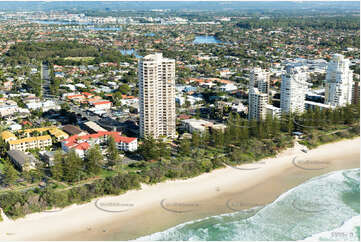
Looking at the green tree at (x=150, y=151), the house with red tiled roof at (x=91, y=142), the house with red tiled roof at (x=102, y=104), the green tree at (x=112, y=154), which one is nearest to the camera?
the green tree at (x=112, y=154)

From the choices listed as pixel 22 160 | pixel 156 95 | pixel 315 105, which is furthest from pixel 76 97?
pixel 315 105

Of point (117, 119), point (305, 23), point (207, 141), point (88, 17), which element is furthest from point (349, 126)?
point (88, 17)

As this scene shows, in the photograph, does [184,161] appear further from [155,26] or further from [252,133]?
[155,26]

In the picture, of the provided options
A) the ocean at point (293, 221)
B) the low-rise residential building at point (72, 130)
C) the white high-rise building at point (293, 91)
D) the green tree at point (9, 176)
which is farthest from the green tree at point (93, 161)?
the white high-rise building at point (293, 91)

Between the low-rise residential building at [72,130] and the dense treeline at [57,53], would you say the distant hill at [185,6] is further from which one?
the low-rise residential building at [72,130]

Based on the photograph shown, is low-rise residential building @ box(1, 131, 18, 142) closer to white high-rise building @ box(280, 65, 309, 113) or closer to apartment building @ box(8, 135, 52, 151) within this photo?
apartment building @ box(8, 135, 52, 151)
